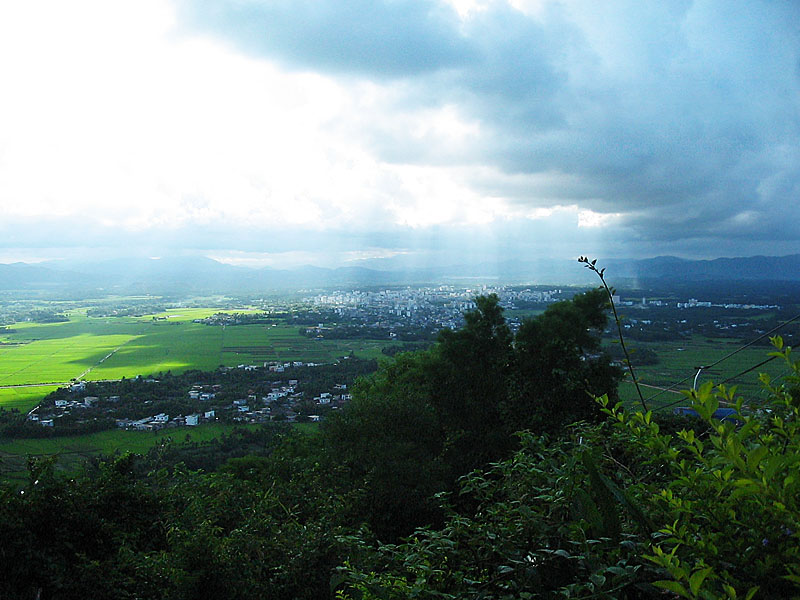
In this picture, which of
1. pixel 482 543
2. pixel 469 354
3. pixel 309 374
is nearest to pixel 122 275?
pixel 309 374

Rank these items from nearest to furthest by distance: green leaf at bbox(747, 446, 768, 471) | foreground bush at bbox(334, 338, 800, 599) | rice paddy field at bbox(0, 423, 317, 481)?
green leaf at bbox(747, 446, 768, 471) → foreground bush at bbox(334, 338, 800, 599) → rice paddy field at bbox(0, 423, 317, 481)

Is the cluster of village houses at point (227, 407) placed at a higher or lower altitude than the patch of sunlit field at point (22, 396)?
lower

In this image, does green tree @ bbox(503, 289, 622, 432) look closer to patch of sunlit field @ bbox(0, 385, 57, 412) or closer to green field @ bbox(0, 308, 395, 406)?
patch of sunlit field @ bbox(0, 385, 57, 412)

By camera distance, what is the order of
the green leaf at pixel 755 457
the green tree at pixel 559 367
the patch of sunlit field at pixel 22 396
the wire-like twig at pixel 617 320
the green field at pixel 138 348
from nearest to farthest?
1. the green leaf at pixel 755 457
2. the wire-like twig at pixel 617 320
3. the green tree at pixel 559 367
4. the patch of sunlit field at pixel 22 396
5. the green field at pixel 138 348

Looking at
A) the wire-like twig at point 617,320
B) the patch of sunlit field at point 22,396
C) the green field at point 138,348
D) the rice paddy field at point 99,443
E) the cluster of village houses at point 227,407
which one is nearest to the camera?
the wire-like twig at point 617,320

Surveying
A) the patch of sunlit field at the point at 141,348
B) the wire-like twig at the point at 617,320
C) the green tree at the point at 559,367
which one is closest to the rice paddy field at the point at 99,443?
the green tree at the point at 559,367

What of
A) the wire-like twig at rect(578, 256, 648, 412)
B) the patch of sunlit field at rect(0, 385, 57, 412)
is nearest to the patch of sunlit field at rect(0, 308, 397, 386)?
the patch of sunlit field at rect(0, 385, 57, 412)

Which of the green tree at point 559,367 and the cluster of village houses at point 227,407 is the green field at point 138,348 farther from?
the green tree at point 559,367

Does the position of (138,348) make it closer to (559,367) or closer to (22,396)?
(22,396)
